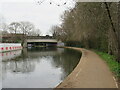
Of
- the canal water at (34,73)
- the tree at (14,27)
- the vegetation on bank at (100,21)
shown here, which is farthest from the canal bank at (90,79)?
the tree at (14,27)

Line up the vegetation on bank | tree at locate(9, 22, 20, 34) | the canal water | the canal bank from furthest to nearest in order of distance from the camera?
tree at locate(9, 22, 20, 34) → the canal water → the vegetation on bank → the canal bank

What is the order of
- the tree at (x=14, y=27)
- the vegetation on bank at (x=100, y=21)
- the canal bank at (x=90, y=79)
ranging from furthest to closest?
the tree at (x=14, y=27) → the vegetation on bank at (x=100, y=21) → the canal bank at (x=90, y=79)

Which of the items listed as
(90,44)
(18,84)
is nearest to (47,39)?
(90,44)

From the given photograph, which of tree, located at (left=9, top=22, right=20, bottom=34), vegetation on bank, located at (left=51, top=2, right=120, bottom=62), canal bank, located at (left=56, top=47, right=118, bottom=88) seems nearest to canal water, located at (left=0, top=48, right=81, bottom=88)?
canal bank, located at (left=56, top=47, right=118, bottom=88)

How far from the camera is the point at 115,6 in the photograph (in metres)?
9.38

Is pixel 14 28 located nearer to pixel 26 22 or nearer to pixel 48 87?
pixel 26 22

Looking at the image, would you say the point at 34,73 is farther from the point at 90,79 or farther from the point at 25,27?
the point at 25,27

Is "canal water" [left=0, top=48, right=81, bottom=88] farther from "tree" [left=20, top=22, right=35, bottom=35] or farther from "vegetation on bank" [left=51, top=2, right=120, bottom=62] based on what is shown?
"tree" [left=20, top=22, right=35, bottom=35]

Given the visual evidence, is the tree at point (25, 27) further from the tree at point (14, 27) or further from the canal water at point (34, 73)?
the canal water at point (34, 73)

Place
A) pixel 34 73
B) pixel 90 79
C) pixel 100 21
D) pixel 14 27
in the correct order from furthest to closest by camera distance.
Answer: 1. pixel 14 27
2. pixel 34 73
3. pixel 100 21
4. pixel 90 79

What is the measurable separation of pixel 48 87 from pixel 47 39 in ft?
220

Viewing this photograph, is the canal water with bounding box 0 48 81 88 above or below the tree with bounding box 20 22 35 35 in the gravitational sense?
below

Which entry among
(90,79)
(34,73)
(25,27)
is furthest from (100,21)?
(25,27)

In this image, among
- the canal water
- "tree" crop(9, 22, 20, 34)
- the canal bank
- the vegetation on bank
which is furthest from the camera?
"tree" crop(9, 22, 20, 34)
